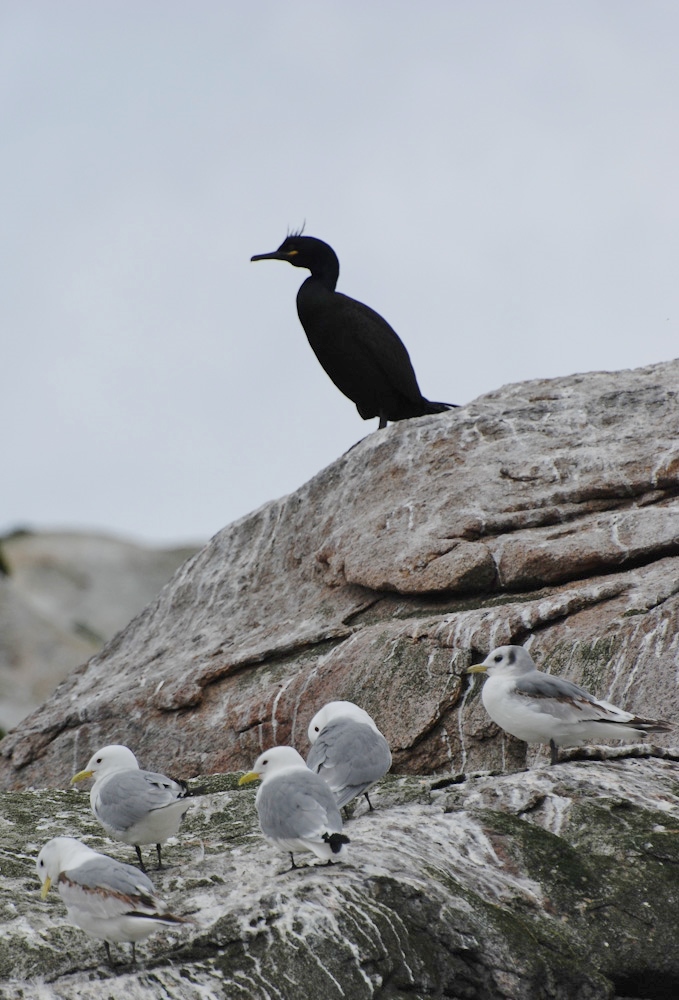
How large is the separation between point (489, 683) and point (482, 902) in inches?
71.7

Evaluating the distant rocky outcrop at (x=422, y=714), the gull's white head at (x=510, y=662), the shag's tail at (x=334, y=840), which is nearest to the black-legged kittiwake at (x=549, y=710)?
the gull's white head at (x=510, y=662)

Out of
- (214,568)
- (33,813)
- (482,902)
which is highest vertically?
(214,568)

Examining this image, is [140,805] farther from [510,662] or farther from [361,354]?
A: [361,354]

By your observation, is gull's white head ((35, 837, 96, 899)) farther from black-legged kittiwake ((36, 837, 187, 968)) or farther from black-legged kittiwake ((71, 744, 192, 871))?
black-legged kittiwake ((71, 744, 192, 871))

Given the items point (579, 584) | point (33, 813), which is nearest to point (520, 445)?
point (579, 584)

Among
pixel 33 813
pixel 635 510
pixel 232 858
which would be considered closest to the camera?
pixel 232 858

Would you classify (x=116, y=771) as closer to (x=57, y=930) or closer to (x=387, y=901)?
(x=57, y=930)

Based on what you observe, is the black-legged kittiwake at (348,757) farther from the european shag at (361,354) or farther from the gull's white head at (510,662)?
the european shag at (361,354)

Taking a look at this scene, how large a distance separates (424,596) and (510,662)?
251cm

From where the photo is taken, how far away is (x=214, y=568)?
12.9 m

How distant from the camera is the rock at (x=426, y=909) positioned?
5984 millimetres

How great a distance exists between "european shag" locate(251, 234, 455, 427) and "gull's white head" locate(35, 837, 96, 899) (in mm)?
8814

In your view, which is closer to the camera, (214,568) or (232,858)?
(232,858)

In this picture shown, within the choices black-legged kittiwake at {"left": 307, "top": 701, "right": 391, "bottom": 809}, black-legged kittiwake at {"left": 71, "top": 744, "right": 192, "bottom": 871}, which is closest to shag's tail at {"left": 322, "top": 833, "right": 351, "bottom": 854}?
black-legged kittiwake at {"left": 307, "top": 701, "right": 391, "bottom": 809}
